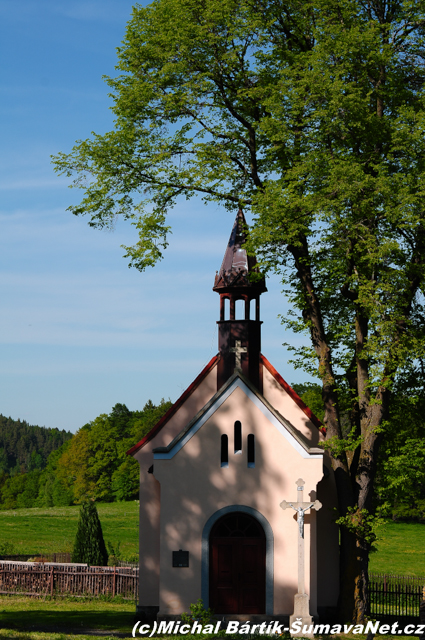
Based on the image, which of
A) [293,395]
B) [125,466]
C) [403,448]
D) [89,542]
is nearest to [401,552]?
[89,542]

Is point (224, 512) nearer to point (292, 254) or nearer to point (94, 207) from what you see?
point (292, 254)

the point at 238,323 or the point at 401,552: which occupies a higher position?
the point at 238,323

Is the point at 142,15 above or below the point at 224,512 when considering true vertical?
above

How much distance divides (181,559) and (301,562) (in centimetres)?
320

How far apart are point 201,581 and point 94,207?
36.4 feet

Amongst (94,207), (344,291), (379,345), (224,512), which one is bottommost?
(224,512)

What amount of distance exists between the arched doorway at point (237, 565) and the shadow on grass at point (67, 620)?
2.63 m

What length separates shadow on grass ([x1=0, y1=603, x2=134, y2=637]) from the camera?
57.5 feet

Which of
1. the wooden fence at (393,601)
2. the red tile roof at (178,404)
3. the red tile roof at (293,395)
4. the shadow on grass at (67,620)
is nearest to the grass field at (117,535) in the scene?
the wooden fence at (393,601)

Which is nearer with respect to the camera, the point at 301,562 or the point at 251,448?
the point at 301,562

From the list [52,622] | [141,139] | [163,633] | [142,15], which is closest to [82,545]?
[52,622]

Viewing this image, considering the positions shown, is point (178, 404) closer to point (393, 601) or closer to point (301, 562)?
point (301, 562)

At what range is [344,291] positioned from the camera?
19547 mm

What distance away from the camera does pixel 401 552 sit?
43.2 meters
